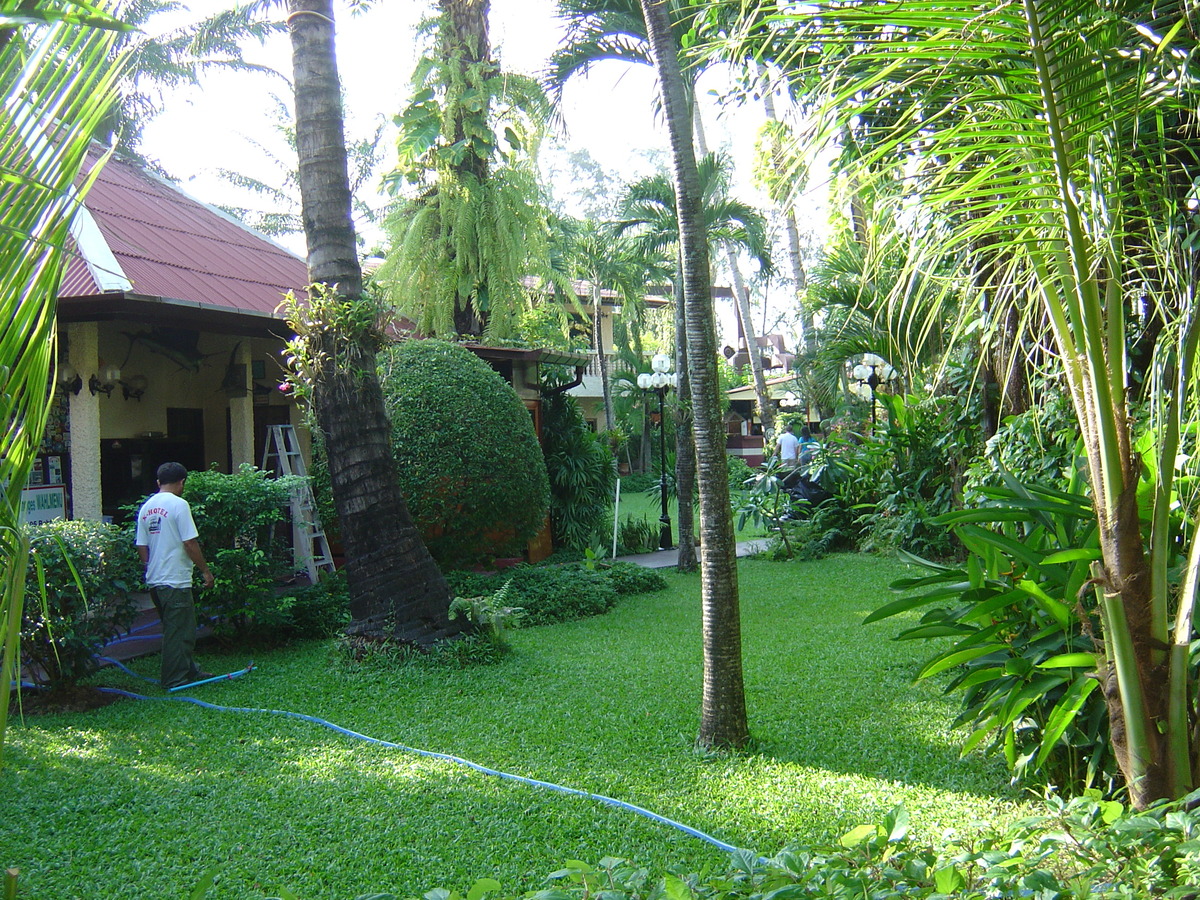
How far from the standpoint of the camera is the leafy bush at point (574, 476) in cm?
1382

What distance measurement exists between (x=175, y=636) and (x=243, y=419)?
4.76 meters

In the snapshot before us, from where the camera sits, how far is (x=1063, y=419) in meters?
6.49

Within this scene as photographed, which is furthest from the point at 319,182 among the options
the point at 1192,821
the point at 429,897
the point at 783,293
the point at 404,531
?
the point at 783,293

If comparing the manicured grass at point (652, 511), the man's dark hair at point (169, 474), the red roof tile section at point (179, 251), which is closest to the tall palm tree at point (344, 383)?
the man's dark hair at point (169, 474)

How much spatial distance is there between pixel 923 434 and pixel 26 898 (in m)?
11.3

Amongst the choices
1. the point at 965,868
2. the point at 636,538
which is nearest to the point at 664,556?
the point at 636,538

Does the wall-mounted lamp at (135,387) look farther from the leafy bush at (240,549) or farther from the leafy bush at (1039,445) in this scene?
the leafy bush at (1039,445)

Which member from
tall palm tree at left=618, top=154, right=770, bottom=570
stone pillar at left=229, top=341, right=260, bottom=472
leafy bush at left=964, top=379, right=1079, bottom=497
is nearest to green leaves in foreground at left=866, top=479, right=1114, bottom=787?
leafy bush at left=964, top=379, right=1079, bottom=497

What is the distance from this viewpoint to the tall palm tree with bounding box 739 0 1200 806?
2.80 m

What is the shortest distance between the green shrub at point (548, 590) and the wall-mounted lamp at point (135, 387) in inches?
178

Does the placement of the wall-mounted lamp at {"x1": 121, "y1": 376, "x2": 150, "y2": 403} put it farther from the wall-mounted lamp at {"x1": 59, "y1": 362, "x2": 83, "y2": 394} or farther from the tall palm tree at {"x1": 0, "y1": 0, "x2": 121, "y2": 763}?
the tall palm tree at {"x1": 0, "y1": 0, "x2": 121, "y2": 763}

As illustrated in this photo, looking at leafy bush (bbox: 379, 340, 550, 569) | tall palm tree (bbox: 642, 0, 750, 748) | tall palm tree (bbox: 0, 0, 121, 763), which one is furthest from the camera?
leafy bush (bbox: 379, 340, 550, 569)

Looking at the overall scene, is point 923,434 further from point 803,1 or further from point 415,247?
point 803,1

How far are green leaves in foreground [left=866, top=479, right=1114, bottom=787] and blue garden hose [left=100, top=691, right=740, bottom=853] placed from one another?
1.31m
